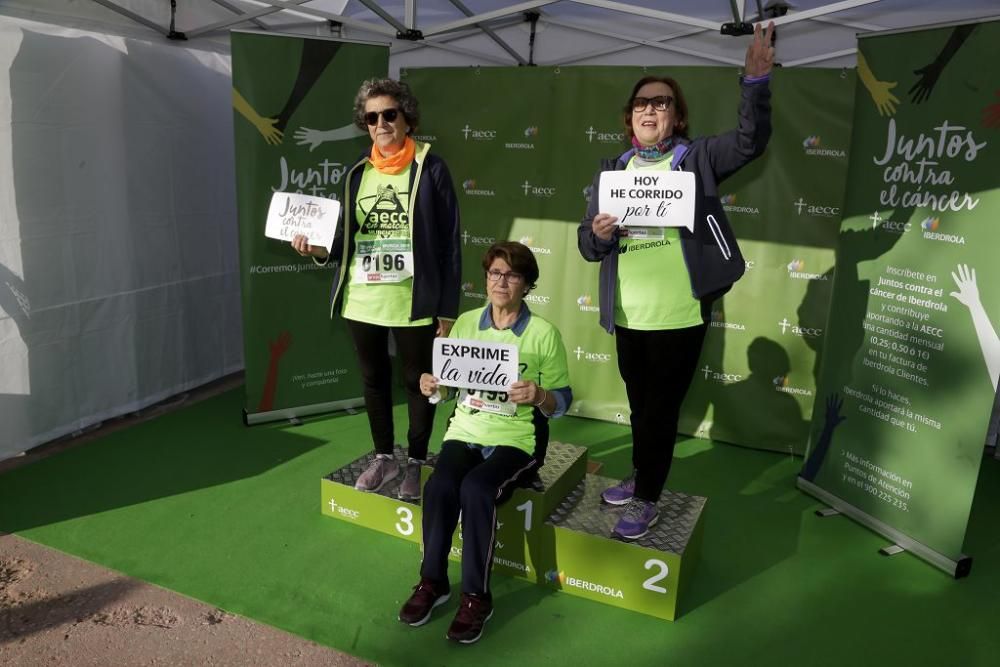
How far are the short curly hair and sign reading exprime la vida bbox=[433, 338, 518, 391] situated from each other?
0.97 m

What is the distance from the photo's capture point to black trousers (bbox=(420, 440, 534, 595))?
247cm

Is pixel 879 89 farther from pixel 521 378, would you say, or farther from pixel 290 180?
pixel 290 180

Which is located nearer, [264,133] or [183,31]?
[264,133]

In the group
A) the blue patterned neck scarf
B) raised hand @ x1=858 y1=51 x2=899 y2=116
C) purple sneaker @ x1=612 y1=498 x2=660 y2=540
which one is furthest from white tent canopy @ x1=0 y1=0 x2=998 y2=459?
purple sneaker @ x1=612 y1=498 x2=660 y2=540

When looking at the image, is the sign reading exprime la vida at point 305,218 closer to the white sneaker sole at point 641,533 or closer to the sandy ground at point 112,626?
the sandy ground at point 112,626

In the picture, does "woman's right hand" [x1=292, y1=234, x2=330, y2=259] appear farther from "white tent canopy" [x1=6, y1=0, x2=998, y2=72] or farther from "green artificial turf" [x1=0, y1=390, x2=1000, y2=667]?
"white tent canopy" [x1=6, y1=0, x2=998, y2=72]

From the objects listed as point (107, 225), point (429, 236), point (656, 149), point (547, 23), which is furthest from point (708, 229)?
point (107, 225)

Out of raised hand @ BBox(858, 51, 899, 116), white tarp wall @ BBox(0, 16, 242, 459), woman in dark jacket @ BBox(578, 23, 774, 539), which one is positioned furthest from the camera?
white tarp wall @ BBox(0, 16, 242, 459)

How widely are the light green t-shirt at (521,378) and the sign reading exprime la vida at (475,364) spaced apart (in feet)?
0.40

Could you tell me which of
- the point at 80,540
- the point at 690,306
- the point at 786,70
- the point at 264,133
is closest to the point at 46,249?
the point at 264,133

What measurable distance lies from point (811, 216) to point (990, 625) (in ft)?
7.20

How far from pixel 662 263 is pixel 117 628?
7.59 ft

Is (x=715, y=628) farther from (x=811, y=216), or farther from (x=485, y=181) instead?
(x=485, y=181)

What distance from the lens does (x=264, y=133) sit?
4145mm
